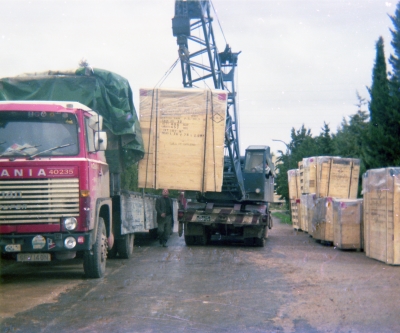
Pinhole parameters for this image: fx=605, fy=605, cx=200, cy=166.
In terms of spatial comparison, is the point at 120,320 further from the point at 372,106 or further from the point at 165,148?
the point at 372,106

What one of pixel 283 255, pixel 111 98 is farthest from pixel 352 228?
pixel 111 98

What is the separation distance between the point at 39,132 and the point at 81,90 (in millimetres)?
2216

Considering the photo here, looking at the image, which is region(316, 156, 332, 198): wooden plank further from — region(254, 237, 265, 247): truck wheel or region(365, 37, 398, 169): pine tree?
region(365, 37, 398, 169): pine tree

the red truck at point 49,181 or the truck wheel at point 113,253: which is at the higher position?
the red truck at point 49,181

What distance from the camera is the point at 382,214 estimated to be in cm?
1252

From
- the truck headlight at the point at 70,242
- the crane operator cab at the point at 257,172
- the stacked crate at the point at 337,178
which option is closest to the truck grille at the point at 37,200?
the truck headlight at the point at 70,242

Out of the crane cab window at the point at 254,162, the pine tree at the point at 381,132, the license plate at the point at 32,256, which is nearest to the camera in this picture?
the license plate at the point at 32,256

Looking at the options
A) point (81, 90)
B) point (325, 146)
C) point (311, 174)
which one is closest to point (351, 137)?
point (325, 146)

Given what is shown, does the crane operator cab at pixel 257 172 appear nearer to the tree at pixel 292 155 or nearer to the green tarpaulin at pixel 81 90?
the green tarpaulin at pixel 81 90

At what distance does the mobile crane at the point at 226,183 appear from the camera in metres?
16.8

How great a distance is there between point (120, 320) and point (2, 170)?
141 inches

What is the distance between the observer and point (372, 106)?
24.5 m

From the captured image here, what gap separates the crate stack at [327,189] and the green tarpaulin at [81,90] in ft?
21.9

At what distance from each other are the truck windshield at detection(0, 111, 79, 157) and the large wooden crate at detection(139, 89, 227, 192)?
418cm
